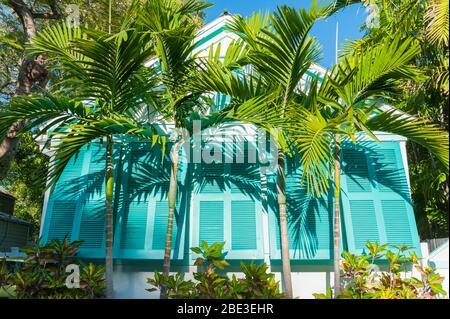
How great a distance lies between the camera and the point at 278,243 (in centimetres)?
479

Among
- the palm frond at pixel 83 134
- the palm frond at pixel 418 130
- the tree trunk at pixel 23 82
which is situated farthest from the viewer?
the tree trunk at pixel 23 82

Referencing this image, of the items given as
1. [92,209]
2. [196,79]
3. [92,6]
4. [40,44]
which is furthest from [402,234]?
[92,6]

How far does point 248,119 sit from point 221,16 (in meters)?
2.59

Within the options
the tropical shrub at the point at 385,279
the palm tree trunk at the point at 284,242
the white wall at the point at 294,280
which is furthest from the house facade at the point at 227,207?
the palm tree trunk at the point at 284,242

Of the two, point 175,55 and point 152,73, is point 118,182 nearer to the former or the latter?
point 152,73

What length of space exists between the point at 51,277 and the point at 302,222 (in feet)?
10.7

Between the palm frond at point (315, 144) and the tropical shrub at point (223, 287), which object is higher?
the palm frond at point (315, 144)

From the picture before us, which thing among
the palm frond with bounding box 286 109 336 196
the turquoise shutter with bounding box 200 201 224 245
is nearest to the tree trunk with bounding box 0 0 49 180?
the turquoise shutter with bounding box 200 201 224 245

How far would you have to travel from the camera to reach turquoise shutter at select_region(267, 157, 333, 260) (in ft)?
15.6

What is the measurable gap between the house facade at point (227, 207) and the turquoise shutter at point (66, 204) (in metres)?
0.01

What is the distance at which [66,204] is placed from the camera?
508 centimetres

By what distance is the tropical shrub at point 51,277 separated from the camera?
414cm

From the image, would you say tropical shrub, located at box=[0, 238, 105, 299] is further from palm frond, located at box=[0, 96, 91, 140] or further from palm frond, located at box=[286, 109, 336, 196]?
palm frond, located at box=[286, 109, 336, 196]

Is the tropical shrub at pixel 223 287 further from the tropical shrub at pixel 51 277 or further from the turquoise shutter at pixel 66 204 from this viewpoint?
the turquoise shutter at pixel 66 204
